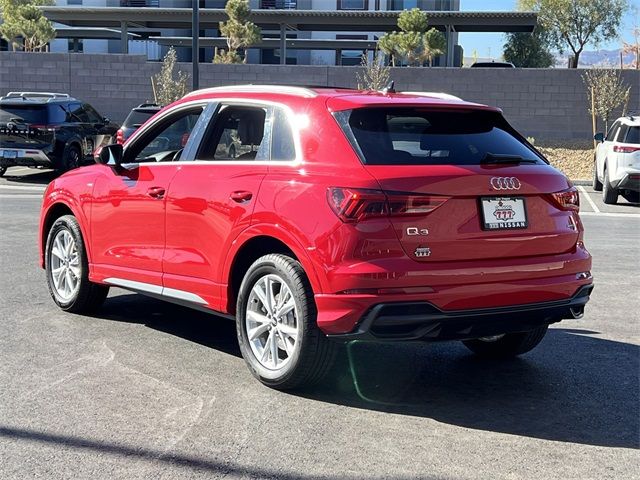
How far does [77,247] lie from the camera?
6922 mm

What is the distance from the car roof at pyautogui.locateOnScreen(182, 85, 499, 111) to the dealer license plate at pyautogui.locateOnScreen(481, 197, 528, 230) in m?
0.72

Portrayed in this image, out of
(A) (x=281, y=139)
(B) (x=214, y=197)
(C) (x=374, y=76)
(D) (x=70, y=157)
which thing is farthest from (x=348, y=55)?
(A) (x=281, y=139)

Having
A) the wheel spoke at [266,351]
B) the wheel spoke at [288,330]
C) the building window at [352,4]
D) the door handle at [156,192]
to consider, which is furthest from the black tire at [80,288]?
the building window at [352,4]

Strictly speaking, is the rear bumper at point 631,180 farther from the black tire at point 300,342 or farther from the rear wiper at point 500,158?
the black tire at point 300,342

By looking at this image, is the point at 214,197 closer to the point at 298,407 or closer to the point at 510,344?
the point at 298,407

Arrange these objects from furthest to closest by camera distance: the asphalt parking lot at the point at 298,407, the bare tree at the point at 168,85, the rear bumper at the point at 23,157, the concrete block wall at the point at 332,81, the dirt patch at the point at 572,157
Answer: the concrete block wall at the point at 332,81
the bare tree at the point at 168,85
the dirt patch at the point at 572,157
the rear bumper at the point at 23,157
the asphalt parking lot at the point at 298,407

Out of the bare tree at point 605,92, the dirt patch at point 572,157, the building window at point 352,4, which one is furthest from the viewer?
the building window at point 352,4

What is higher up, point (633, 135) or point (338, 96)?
point (338, 96)

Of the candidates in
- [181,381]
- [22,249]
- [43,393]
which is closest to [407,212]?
[181,381]

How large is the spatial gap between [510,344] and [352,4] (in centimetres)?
4946

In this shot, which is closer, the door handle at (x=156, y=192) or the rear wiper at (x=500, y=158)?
the rear wiper at (x=500, y=158)

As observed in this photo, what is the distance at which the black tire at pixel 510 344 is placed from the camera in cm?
582

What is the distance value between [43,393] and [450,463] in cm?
238

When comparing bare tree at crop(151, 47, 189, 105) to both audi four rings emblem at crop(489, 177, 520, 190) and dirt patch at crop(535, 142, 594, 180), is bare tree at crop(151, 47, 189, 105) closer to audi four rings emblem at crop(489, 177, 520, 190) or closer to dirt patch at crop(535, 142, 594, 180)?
dirt patch at crop(535, 142, 594, 180)
